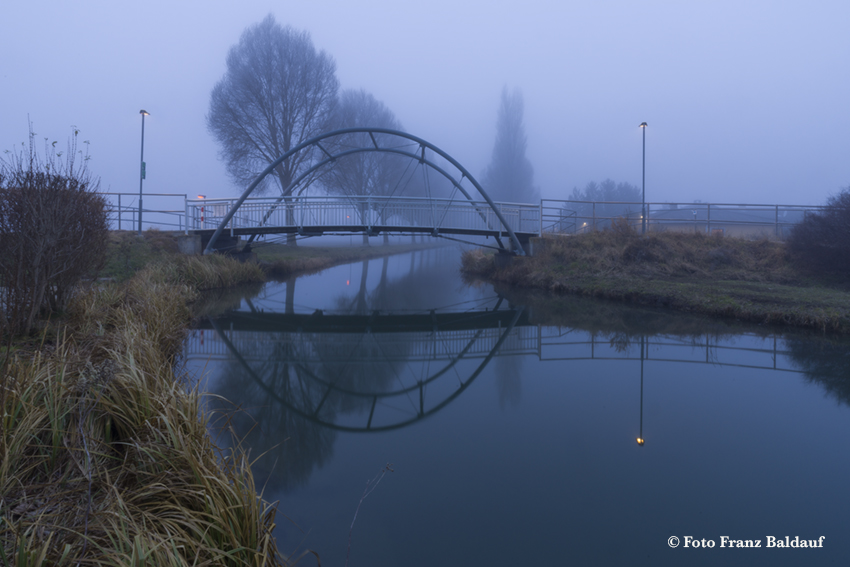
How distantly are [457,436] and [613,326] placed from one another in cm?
603

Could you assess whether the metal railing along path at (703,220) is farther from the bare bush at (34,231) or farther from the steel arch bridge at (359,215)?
the bare bush at (34,231)

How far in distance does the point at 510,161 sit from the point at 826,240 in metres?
56.5

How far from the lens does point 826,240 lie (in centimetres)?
1366

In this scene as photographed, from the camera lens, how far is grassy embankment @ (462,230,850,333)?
962cm

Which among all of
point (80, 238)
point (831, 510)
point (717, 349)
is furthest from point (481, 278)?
point (831, 510)

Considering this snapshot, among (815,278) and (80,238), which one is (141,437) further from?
(815,278)

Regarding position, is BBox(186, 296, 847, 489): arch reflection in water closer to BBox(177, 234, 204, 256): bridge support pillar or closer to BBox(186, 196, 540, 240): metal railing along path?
BBox(186, 196, 540, 240): metal railing along path

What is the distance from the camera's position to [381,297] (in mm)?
15352

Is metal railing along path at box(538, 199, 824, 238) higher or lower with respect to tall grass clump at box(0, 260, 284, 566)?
higher

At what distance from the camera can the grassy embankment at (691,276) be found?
9.62m

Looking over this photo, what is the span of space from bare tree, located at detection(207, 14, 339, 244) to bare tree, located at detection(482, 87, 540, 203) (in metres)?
42.3

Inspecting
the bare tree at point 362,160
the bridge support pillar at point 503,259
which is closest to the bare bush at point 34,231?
the bridge support pillar at point 503,259

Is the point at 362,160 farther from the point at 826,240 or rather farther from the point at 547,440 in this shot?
the point at 547,440
